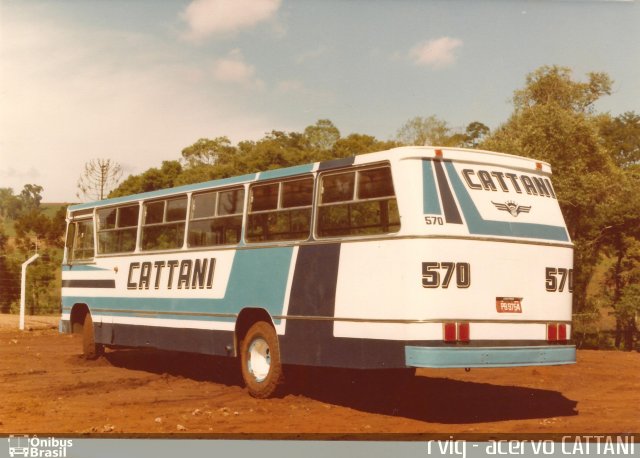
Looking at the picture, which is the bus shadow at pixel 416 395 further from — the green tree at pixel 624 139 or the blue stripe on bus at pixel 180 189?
the green tree at pixel 624 139

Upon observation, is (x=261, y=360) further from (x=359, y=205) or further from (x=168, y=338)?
(x=359, y=205)

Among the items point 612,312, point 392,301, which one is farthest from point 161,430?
point 612,312

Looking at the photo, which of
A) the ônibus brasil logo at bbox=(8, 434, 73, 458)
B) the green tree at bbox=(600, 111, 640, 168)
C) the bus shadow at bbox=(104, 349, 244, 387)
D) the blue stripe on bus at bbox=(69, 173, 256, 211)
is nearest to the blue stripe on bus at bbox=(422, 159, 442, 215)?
the blue stripe on bus at bbox=(69, 173, 256, 211)

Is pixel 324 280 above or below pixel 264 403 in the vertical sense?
above

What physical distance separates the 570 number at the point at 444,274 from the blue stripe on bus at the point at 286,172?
2438 mm

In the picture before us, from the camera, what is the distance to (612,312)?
27938 millimetres

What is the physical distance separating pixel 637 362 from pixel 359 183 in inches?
395

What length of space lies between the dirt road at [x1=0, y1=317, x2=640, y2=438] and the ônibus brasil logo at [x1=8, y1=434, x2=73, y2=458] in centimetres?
47

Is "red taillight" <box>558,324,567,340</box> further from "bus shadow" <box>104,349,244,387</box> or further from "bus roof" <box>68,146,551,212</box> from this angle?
"bus shadow" <box>104,349,244,387</box>

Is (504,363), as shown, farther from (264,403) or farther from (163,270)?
(163,270)

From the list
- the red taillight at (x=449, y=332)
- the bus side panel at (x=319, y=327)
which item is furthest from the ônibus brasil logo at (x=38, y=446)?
the red taillight at (x=449, y=332)

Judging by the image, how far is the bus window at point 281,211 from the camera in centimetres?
1152

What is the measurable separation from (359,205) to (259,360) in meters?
3.06

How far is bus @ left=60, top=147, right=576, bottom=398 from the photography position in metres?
9.90
